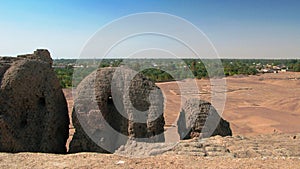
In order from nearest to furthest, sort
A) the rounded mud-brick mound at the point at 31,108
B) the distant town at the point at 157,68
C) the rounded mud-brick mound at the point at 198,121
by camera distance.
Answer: the rounded mud-brick mound at the point at 31,108, the rounded mud-brick mound at the point at 198,121, the distant town at the point at 157,68

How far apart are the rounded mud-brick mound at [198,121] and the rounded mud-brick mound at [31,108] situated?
3.46m

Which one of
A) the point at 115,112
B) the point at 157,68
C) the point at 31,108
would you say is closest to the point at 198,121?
the point at 115,112

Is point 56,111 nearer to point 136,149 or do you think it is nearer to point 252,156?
point 136,149

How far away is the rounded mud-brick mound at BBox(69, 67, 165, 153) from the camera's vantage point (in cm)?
910

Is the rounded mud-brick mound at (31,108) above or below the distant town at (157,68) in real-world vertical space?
below

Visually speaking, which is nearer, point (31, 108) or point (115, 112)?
point (31, 108)

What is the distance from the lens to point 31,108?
913 centimetres

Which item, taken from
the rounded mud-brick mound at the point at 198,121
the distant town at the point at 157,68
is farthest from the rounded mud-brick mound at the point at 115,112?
the rounded mud-brick mound at the point at 198,121

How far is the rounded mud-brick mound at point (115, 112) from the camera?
29.9 ft

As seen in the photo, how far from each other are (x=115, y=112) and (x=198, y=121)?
2.42 meters

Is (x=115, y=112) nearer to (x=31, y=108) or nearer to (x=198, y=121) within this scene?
(x=31, y=108)

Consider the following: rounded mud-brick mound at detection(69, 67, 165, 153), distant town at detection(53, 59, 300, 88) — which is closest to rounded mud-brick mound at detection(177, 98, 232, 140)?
rounded mud-brick mound at detection(69, 67, 165, 153)

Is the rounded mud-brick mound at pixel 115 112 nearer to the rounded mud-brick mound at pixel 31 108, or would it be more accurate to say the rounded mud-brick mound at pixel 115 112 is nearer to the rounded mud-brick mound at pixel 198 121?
the rounded mud-brick mound at pixel 31 108

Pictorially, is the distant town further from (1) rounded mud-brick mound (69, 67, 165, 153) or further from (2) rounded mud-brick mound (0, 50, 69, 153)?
(2) rounded mud-brick mound (0, 50, 69, 153)
